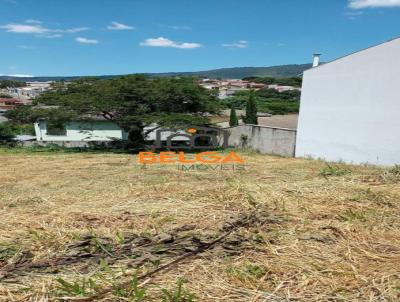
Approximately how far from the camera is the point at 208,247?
2.46m

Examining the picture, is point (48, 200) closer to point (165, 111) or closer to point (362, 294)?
point (362, 294)

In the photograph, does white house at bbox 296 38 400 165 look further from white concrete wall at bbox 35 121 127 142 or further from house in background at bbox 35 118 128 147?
white concrete wall at bbox 35 121 127 142

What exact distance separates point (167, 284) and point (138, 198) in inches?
80.3

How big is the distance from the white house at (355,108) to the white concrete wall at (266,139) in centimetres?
82

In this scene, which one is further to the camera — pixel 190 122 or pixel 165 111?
pixel 165 111

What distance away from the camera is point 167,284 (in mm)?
1993

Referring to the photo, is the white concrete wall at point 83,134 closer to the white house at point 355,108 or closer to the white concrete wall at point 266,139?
the white concrete wall at point 266,139

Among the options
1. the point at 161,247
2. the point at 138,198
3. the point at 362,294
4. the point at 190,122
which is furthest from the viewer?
the point at 190,122

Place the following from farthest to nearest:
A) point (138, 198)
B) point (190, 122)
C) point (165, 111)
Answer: point (165, 111) < point (190, 122) < point (138, 198)

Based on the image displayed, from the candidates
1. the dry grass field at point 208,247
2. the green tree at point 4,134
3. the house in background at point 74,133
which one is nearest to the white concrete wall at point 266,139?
the house in background at point 74,133

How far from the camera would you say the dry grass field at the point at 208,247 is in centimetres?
194

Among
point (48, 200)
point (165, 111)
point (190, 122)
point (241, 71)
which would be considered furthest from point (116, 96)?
point (241, 71)

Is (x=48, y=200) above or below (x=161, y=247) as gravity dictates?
below

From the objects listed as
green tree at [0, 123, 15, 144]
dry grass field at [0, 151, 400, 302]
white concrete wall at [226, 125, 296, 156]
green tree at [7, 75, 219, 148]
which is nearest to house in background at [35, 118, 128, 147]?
green tree at [0, 123, 15, 144]
